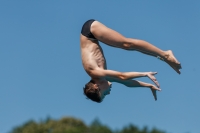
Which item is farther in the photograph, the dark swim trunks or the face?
the dark swim trunks

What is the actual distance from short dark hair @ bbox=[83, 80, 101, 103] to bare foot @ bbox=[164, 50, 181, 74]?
2.03 m

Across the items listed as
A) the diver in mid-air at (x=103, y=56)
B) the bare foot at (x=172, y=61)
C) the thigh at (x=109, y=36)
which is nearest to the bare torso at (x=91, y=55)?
the diver in mid-air at (x=103, y=56)

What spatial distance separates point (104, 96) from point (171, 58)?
205 centimetres

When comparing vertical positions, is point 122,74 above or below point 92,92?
above

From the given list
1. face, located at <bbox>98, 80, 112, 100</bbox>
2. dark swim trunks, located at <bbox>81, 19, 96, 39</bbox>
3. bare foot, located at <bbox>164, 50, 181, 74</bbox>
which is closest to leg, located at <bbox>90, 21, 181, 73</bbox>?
bare foot, located at <bbox>164, 50, 181, 74</bbox>

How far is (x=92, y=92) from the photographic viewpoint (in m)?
18.6

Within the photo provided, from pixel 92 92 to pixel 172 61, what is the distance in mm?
2297

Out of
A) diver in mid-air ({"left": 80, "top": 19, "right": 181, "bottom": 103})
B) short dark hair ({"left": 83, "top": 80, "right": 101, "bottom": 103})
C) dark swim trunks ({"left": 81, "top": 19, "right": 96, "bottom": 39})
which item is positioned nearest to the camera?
diver in mid-air ({"left": 80, "top": 19, "right": 181, "bottom": 103})

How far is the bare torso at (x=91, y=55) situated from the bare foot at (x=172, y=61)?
1.68 meters

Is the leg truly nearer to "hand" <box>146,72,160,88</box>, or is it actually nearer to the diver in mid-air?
the diver in mid-air

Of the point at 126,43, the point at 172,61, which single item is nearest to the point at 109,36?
the point at 126,43

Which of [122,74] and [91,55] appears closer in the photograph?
[122,74]

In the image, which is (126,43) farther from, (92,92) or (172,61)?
(92,92)

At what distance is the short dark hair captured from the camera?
1855 cm
